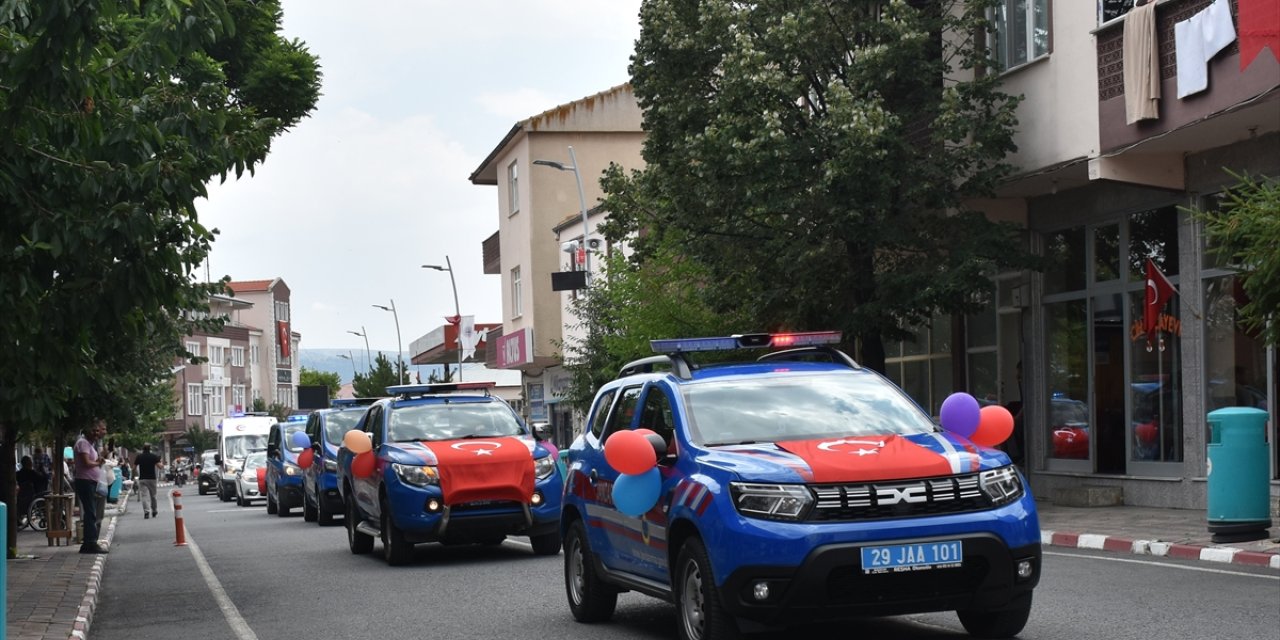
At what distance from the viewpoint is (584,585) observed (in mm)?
11430

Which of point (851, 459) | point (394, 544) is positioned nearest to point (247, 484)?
point (394, 544)

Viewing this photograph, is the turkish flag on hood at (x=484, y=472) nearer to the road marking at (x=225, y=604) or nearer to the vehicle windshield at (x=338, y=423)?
the road marking at (x=225, y=604)

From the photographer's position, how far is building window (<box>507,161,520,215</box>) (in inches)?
2290

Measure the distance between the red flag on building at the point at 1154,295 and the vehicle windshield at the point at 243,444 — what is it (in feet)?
128

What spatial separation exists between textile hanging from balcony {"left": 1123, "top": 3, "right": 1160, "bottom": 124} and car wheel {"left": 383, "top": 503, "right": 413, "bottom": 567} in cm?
994

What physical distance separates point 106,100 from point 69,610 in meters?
4.15

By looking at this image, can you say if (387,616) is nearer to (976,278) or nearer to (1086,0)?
(976,278)

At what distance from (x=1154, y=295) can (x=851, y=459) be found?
1470 centimetres

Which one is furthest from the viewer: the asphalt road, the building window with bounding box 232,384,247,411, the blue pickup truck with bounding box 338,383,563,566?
the building window with bounding box 232,384,247,411

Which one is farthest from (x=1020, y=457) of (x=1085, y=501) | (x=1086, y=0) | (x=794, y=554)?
(x=794, y=554)

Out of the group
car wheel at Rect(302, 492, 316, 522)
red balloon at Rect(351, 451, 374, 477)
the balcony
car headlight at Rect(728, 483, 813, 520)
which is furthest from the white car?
car headlight at Rect(728, 483, 813, 520)

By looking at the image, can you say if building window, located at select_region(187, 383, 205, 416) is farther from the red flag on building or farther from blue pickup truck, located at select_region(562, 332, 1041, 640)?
blue pickup truck, located at select_region(562, 332, 1041, 640)

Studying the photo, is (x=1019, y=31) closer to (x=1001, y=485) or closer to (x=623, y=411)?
(x=623, y=411)

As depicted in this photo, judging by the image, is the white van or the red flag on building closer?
the red flag on building
